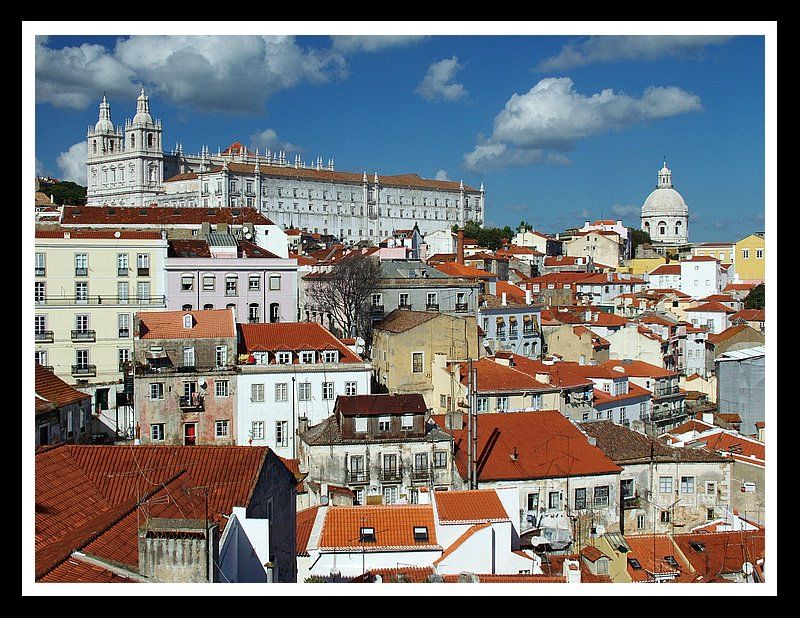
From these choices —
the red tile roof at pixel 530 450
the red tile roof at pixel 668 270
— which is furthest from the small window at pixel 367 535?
the red tile roof at pixel 668 270

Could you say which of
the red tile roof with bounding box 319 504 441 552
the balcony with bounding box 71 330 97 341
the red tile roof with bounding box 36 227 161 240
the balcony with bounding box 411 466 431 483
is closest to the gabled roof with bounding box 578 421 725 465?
the balcony with bounding box 411 466 431 483

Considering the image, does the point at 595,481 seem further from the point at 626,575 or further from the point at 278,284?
the point at 278,284

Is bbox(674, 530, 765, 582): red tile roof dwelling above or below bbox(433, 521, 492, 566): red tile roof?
below

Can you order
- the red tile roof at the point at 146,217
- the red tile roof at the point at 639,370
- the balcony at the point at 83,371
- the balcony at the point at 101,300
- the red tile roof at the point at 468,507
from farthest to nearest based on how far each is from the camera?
1. the red tile roof at the point at 146,217
2. the red tile roof at the point at 639,370
3. the balcony at the point at 101,300
4. the balcony at the point at 83,371
5. the red tile roof at the point at 468,507

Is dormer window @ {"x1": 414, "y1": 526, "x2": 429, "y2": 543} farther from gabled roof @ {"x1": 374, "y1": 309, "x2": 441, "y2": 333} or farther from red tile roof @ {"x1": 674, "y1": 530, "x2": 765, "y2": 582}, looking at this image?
gabled roof @ {"x1": 374, "y1": 309, "x2": 441, "y2": 333}

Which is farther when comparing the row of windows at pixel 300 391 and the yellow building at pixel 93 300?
the yellow building at pixel 93 300

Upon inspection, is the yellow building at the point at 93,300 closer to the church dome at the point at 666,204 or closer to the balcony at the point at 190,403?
the balcony at the point at 190,403

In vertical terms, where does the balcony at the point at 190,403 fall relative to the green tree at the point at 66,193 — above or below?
below

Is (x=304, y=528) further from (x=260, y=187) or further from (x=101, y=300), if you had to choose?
(x=260, y=187)
